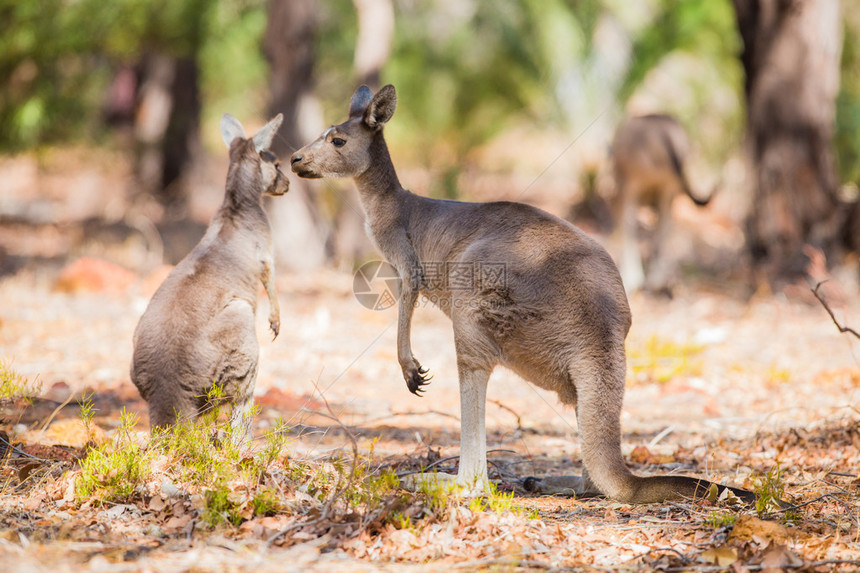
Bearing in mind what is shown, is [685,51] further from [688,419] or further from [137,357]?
[137,357]

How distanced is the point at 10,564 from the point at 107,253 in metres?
8.93

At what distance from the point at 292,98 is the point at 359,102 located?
250 inches

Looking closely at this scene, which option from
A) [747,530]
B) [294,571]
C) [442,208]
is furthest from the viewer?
[442,208]

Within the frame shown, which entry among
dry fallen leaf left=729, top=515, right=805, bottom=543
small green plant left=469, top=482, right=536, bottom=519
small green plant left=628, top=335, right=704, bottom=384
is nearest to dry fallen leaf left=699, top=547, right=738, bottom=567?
dry fallen leaf left=729, top=515, right=805, bottom=543

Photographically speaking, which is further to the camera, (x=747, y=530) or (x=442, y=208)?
(x=442, y=208)

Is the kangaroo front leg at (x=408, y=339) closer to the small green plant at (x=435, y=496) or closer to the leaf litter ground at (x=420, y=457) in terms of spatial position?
the leaf litter ground at (x=420, y=457)

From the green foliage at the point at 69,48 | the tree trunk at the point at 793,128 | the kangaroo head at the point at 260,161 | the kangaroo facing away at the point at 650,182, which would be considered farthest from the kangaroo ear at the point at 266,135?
the green foliage at the point at 69,48

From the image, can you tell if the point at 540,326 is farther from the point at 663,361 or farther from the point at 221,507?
the point at 663,361

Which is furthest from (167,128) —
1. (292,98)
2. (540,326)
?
(540,326)

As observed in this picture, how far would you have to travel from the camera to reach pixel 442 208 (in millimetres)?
4051

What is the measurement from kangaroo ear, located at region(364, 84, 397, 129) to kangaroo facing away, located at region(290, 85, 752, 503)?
645 millimetres

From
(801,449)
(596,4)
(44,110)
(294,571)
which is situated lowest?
(294,571)

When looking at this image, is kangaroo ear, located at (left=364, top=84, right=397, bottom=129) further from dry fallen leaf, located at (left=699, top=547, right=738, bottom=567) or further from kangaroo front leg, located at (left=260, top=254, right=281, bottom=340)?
dry fallen leaf, located at (left=699, top=547, right=738, bottom=567)

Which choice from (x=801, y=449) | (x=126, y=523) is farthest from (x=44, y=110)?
(x=801, y=449)
